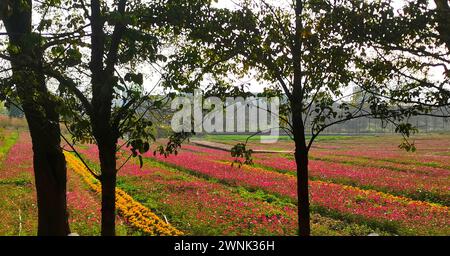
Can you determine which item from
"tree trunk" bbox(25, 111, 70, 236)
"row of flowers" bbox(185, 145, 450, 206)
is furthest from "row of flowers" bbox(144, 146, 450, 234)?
"tree trunk" bbox(25, 111, 70, 236)

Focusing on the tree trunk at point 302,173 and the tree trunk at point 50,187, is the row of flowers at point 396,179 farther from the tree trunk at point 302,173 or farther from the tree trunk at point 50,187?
the tree trunk at point 50,187

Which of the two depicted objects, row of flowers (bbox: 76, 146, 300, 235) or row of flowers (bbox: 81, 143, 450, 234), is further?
row of flowers (bbox: 81, 143, 450, 234)

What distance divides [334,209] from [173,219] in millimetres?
6249

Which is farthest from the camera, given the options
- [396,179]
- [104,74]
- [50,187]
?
[396,179]

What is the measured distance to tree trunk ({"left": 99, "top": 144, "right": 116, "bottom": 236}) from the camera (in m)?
6.78

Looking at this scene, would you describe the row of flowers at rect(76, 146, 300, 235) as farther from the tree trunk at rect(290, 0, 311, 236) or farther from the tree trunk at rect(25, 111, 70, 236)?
the tree trunk at rect(290, 0, 311, 236)

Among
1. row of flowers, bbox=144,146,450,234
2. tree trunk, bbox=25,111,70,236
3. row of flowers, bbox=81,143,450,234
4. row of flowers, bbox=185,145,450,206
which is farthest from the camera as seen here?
row of flowers, bbox=185,145,450,206

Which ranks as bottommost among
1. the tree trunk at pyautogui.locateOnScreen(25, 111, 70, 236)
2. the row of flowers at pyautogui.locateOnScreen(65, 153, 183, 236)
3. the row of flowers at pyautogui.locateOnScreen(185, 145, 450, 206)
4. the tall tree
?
the row of flowers at pyautogui.locateOnScreen(65, 153, 183, 236)

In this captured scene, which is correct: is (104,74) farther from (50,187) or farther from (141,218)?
(141,218)

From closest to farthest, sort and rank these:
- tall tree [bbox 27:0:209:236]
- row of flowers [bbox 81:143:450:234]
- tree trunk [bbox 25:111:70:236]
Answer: tall tree [bbox 27:0:209:236] < tree trunk [bbox 25:111:70:236] < row of flowers [bbox 81:143:450:234]

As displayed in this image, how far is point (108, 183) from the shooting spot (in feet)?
22.6

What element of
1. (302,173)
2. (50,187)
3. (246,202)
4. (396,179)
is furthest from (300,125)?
(396,179)

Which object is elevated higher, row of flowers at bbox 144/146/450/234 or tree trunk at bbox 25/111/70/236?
tree trunk at bbox 25/111/70/236

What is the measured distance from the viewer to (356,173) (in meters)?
26.8
